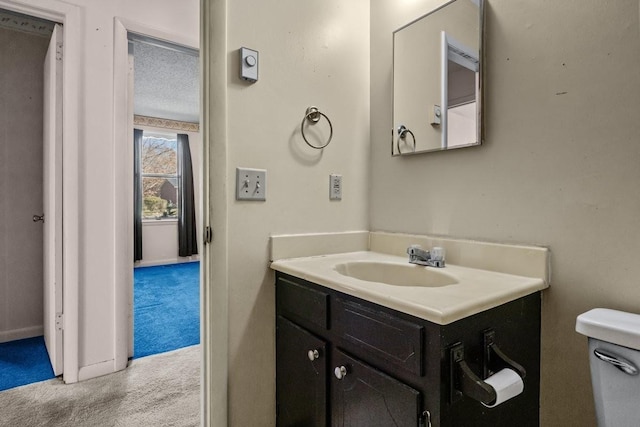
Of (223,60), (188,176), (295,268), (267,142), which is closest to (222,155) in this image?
(267,142)

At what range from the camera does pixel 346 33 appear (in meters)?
1.56

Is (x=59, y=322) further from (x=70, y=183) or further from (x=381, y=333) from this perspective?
(x=381, y=333)

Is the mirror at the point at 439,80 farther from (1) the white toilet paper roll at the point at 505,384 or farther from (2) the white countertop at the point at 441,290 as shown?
(1) the white toilet paper roll at the point at 505,384

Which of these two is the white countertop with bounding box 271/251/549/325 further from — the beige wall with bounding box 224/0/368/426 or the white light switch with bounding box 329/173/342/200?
the white light switch with bounding box 329/173/342/200

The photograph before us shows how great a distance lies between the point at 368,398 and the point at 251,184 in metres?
0.83

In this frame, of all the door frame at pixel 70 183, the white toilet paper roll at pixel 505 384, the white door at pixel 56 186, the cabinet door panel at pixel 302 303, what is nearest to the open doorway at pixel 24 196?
the white door at pixel 56 186

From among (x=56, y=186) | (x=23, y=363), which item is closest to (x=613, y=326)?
(x=56, y=186)

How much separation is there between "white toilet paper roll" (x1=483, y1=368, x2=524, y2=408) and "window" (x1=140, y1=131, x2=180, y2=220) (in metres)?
5.94

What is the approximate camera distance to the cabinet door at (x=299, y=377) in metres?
1.09

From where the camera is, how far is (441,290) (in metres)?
0.89

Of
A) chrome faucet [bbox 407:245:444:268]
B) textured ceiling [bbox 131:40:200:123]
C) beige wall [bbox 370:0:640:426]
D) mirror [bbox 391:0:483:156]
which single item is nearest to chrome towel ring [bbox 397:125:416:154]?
mirror [bbox 391:0:483:156]

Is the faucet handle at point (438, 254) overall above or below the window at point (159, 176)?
below

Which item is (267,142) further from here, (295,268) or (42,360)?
(42,360)

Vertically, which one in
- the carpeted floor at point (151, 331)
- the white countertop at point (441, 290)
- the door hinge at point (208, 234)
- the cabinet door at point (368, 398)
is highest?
the door hinge at point (208, 234)
